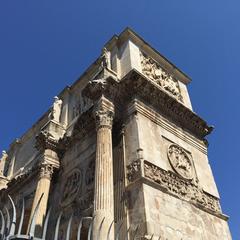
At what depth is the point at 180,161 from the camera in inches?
478

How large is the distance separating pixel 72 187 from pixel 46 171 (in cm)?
162

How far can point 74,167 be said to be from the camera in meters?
13.3

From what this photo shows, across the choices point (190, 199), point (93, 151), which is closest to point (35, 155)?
point (93, 151)

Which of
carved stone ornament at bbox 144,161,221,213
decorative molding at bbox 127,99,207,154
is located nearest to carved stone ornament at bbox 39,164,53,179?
decorative molding at bbox 127,99,207,154

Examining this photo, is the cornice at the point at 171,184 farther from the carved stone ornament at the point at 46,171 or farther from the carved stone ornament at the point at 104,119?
the carved stone ornament at the point at 46,171

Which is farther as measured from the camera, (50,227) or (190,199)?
(50,227)

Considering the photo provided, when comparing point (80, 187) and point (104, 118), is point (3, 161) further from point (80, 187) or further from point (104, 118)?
point (104, 118)

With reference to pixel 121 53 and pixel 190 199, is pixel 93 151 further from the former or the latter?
pixel 121 53

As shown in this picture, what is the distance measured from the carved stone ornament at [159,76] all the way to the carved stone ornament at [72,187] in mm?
5511

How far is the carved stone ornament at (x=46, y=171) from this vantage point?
44.2 ft

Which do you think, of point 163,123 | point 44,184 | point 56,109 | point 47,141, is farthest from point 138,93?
point 56,109

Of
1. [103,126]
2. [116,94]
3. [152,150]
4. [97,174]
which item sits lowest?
[97,174]

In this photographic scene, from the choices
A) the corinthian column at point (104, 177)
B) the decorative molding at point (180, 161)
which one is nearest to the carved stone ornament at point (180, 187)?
the decorative molding at point (180, 161)

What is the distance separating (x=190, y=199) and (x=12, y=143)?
15671 millimetres
